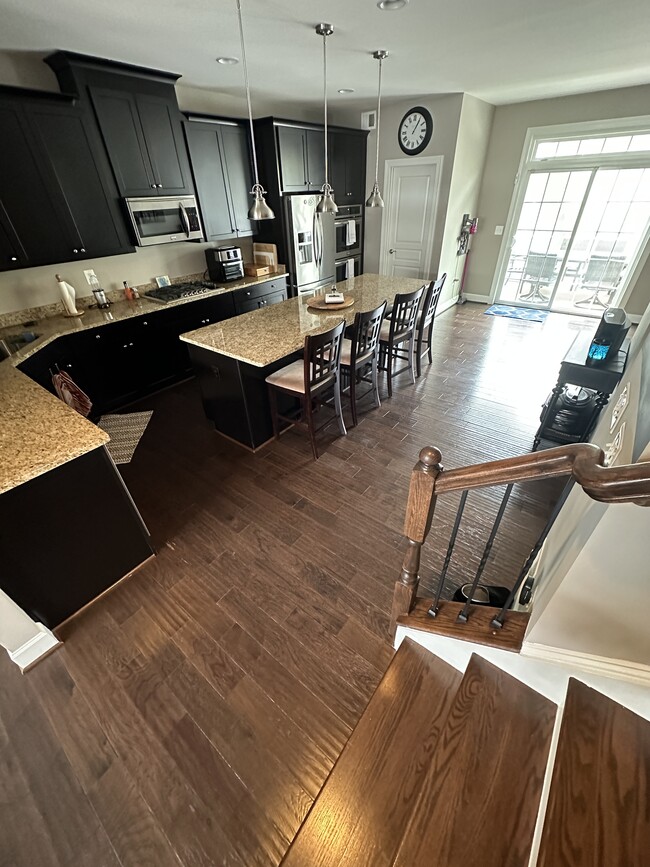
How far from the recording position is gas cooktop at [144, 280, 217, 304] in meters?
3.63

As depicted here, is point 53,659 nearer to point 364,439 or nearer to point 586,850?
point 586,850

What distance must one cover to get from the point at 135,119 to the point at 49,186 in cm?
100

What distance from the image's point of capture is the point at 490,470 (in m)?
0.98

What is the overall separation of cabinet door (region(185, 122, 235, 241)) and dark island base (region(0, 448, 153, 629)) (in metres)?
3.35

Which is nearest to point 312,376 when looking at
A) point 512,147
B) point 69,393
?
point 69,393

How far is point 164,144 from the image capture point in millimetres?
3365

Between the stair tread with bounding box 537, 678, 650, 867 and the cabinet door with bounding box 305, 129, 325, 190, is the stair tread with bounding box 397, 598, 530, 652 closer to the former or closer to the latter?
the stair tread with bounding box 537, 678, 650, 867

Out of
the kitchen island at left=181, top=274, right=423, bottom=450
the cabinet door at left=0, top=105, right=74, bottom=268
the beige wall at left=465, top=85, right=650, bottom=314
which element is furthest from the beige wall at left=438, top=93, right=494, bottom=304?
the cabinet door at left=0, top=105, right=74, bottom=268

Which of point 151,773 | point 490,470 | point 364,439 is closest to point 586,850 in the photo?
point 490,470

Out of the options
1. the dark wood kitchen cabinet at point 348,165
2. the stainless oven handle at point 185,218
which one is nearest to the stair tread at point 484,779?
the stainless oven handle at point 185,218

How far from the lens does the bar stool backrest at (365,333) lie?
2.76 metres

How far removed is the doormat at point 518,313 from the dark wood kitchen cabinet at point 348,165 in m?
2.73

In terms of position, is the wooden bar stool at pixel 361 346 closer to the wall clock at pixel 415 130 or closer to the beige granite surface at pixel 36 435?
the beige granite surface at pixel 36 435

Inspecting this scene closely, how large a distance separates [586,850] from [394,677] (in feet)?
2.25
